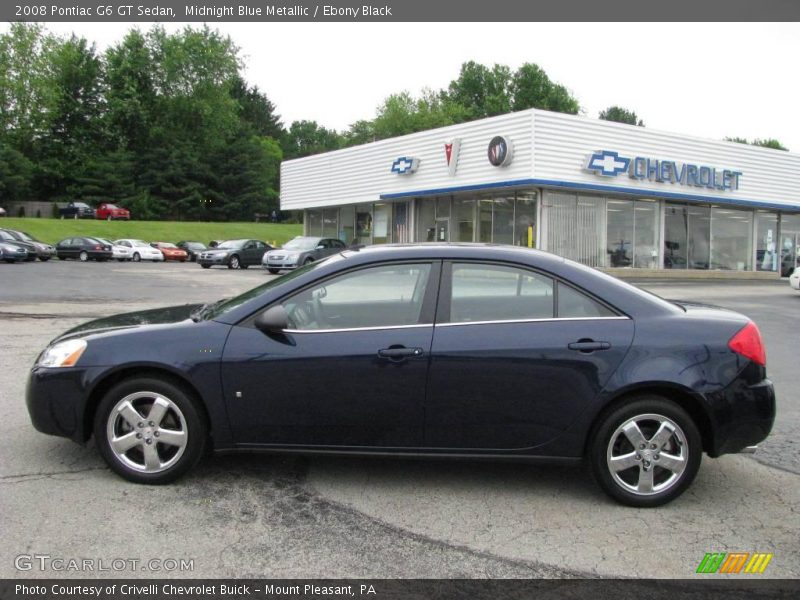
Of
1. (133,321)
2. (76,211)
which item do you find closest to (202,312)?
(133,321)

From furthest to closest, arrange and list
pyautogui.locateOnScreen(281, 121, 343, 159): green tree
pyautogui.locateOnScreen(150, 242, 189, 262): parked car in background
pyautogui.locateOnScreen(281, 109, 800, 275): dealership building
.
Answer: pyautogui.locateOnScreen(281, 121, 343, 159): green tree
pyautogui.locateOnScreen(150, 242, 189, 262): parked car in background
pyautogui.locateOnScreen(281, 109, 800, 275): dealership building

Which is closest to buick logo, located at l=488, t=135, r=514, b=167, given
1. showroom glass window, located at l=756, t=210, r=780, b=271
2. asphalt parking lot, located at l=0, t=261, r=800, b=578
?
showroom glass window, located at l=756, t=210, r=780, b=271

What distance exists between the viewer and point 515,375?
3.96 meters

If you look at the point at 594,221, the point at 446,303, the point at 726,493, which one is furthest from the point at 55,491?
the point at 594,221

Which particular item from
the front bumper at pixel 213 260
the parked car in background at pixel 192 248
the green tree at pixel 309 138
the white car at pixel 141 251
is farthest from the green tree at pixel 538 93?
the front bumper at pixel 213 260

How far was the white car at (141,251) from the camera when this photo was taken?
42250 millimetres

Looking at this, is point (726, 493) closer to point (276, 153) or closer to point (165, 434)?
point (165, 434)

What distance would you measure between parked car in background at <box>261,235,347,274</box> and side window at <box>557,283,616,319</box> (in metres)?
22.3

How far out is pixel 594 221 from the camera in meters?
28.1

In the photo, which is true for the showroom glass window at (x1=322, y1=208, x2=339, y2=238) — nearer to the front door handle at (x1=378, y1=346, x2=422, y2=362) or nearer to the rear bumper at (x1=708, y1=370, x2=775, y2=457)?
the front door handle at (x1=378, y1=346, x2=422, y2=362)

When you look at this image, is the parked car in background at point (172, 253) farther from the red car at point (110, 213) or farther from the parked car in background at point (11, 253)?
the red car at point (110, 213)

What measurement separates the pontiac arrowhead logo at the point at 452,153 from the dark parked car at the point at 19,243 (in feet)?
70.2

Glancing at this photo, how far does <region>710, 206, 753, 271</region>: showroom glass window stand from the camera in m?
32.6

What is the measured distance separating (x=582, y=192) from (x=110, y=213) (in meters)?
48.8
